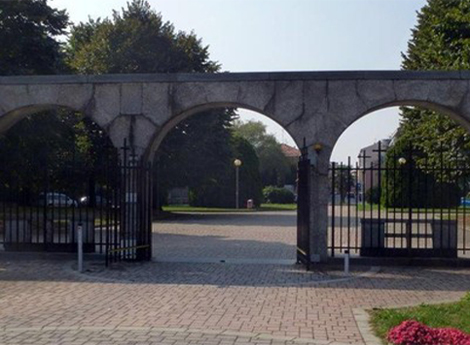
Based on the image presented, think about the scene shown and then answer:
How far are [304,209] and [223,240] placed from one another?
834 cm

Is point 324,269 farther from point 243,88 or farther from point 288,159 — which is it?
point 288,159

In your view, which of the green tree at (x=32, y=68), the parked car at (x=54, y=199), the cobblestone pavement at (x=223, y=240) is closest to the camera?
the parked car at (x=54, y=199)

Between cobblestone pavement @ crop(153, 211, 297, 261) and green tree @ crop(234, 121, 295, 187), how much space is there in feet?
154

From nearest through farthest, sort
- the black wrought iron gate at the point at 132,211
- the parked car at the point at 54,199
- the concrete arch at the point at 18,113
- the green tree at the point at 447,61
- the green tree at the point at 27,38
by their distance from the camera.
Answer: the black wrought iron gate at the point at 132,211, the concrete arch at the point at 18,113, the parked car at the point at 54,199, the green tree at the point at 27,38, the green tree at the point at 447,61

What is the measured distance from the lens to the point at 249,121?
3401 inches

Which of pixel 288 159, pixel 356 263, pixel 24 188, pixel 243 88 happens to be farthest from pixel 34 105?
pixel 288 159

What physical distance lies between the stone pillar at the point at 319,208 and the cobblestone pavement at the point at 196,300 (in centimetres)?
66

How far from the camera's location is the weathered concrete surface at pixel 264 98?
15422 millimetres

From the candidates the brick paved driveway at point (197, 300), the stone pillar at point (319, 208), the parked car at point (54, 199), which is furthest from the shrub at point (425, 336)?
the parked car at point (54, 199)

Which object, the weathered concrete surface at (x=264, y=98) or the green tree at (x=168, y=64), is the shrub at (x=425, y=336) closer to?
the weathered concrete surface at (x=264, y=98)

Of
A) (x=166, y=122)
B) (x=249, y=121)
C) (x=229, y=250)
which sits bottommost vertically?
(x=229, y=250)

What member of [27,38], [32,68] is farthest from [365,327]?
[27,38]

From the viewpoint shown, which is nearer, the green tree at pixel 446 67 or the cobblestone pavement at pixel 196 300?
the cobblestone pavement at pixel 196 300

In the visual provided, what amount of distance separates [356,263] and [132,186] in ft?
16.1
